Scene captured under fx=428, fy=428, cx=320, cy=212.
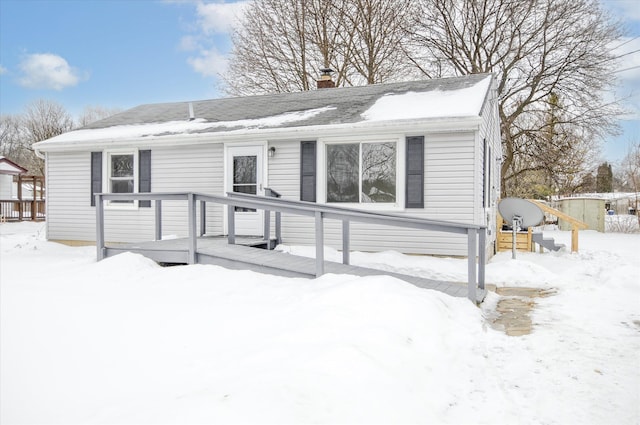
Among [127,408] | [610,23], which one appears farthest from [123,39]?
[127,408]

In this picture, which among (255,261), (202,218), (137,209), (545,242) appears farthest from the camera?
(545,242)

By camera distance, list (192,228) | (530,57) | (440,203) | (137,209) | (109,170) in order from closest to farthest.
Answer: (192,228), (440,203), (137,209), (109,170), (530,57)

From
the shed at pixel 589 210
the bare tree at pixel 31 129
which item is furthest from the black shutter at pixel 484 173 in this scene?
the bare tree at pixel 31 129

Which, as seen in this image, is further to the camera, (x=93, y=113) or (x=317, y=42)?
(x=93, y=113)

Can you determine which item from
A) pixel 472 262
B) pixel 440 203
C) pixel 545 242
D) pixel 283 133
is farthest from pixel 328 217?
pixel 545 242

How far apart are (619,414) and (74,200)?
11136mm

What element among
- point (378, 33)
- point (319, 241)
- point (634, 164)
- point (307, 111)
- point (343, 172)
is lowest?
point (319, 241)

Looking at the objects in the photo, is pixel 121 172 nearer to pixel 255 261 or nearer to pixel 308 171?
pixel 308 171

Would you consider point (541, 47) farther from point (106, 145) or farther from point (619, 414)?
point (619, 414)

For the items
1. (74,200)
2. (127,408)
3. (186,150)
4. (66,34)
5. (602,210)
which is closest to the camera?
(127,408)

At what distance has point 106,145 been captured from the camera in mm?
9789

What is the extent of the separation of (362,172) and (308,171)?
42.3 inches

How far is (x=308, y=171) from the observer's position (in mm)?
8398

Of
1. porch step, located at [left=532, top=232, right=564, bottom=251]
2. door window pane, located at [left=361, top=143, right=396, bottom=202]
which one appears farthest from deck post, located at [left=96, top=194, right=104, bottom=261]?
porch step, located at [left=532, top=232, right=564, bottom=251]
